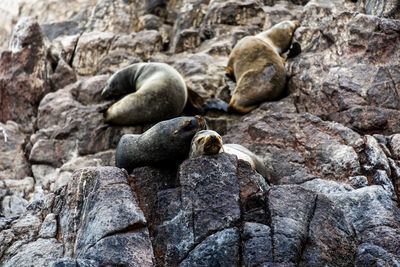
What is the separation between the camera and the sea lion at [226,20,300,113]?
761 centimetres

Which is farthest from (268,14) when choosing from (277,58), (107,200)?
(107,200)

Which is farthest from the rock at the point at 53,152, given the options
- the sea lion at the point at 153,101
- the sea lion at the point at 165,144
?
the sea lion at the point at 165,144

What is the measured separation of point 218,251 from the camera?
3.50 metres

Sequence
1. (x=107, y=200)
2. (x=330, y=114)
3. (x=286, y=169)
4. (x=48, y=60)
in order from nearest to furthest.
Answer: (x=107, y=200) < (x=286, y=169) < (x=330, y=114) < (x=48, y=60)

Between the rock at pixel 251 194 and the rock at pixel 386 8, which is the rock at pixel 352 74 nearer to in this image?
the rock at pixel 386 8

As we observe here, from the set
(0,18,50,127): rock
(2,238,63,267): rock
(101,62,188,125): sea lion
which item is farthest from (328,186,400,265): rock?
(0,18,50,127): rock

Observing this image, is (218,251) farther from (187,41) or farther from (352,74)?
(187,41)

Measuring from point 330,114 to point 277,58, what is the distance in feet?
5.90

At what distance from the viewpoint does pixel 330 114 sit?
21.4 ft

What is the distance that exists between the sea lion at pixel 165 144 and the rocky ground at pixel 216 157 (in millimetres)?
209

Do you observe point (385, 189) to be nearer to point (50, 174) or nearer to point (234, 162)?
point (234, 162)

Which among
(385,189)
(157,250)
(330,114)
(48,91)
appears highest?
(157,250)

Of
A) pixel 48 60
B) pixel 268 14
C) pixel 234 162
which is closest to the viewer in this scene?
pixel 234 162

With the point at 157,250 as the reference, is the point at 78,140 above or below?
below
